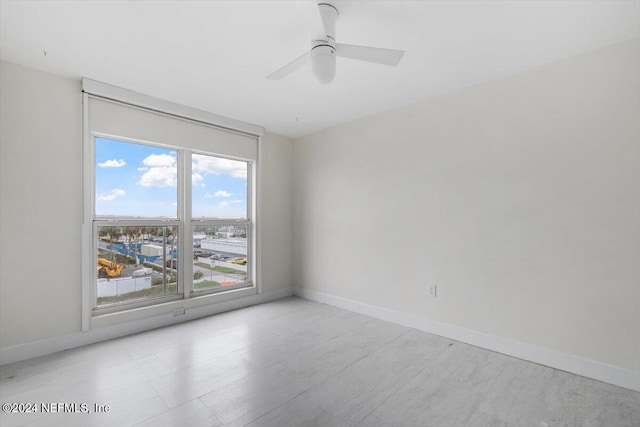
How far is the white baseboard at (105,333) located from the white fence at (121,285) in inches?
12.8

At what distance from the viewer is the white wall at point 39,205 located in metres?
2.36

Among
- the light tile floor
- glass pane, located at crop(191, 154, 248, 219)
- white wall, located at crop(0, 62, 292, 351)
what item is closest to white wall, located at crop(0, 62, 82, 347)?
white wall, located at crop(0, 62, 292, 351)

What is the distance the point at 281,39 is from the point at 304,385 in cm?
250

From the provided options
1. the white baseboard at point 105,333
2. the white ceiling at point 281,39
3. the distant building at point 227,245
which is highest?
the white ceiling at point 281,39

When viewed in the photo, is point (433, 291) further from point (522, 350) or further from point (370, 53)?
point (370, 53)

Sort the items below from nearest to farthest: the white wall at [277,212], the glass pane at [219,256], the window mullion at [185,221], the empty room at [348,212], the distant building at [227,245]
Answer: the empty room at [348,212]
the window mullion at [185,221]
the glass pane at [219,256]
the distant building at [227,245]
the white wall at [277,212]

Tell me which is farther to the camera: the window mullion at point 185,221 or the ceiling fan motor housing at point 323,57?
the window mullion at point 185,221

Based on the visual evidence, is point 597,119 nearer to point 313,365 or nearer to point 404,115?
point 404,115

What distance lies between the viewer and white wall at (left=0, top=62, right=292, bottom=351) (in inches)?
93.0

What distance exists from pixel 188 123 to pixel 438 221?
9.92 ft

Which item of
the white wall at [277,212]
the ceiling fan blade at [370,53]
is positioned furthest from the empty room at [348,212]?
the white wall at [277,212]

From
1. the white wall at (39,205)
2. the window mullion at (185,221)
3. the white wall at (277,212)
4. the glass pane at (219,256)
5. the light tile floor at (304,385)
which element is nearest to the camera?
the light tile floor at (304,385)

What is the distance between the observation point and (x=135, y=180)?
3.13 meters

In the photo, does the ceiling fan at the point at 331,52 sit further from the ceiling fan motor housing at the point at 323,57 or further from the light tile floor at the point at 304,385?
the light tile floor at the point at 304,385
